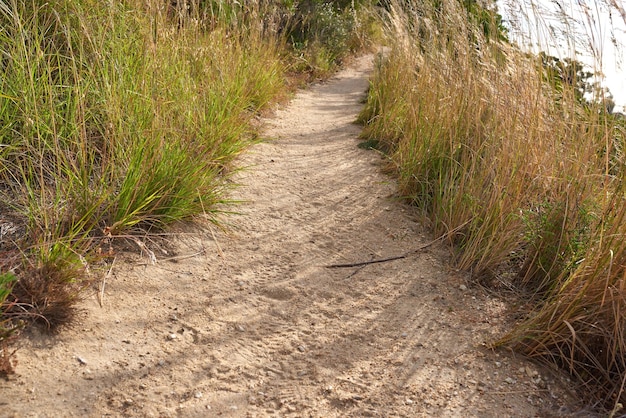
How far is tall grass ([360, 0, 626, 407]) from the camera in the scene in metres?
2.37

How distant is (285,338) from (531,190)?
5.25ft

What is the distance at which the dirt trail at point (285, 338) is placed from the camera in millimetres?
2082

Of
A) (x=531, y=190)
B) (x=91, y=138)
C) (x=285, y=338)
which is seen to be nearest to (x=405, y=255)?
(x=531, y=190)

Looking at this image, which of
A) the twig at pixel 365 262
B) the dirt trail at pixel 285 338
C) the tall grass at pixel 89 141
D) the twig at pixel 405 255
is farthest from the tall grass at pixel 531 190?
the tall grass at pixel 89 141

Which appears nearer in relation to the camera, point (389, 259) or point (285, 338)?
point (285, 338)

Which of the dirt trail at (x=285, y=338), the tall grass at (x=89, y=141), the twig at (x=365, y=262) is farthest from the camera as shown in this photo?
the twig at (x=365, y=262)

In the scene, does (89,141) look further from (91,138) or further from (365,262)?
(365,262)

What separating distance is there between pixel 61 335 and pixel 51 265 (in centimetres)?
27

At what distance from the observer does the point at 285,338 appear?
2555 mm

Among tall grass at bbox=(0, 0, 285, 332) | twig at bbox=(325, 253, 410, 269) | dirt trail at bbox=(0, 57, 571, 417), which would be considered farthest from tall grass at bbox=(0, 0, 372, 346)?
twig at bbox=(325, 253, 410, 269)

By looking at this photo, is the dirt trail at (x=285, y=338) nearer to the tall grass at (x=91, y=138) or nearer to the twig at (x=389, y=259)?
the twig at (x=389, y=259)

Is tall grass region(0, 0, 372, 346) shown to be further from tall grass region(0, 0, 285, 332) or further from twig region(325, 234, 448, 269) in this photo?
twig region(325, 234, 448, 269)

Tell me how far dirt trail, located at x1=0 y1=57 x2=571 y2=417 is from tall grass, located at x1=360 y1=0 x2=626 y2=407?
0.19 meters

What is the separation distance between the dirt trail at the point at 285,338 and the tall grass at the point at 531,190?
0.64 ft
